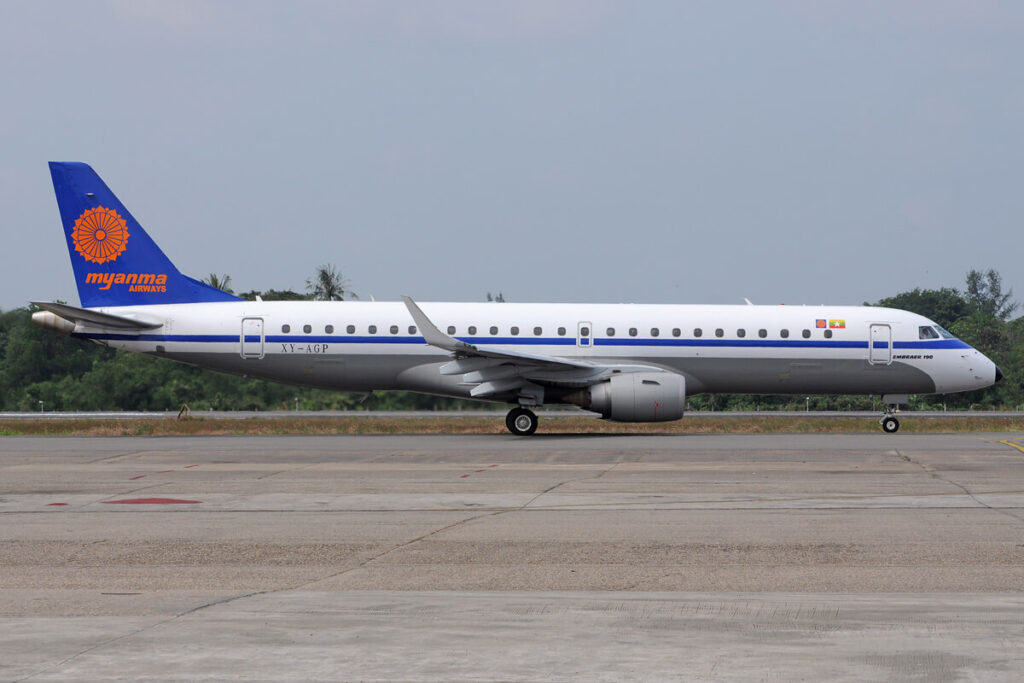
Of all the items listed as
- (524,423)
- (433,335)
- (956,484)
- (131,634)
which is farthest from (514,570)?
(524,423)

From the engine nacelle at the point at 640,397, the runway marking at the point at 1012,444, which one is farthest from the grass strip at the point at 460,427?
the runway marking at the point at 1012,444

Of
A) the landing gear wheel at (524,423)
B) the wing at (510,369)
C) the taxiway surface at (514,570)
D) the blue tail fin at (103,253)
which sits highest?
the blue tail fin at (103,253)

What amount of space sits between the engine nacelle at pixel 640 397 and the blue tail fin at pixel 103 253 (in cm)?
1136

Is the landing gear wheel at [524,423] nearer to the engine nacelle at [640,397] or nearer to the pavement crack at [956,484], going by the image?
the engine nacelle at [640,397]

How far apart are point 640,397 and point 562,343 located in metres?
3.05

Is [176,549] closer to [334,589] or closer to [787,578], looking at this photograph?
[334,589]

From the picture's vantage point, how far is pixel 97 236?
3105 centimetres

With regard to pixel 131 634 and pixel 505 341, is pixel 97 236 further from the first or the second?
pixel 131 634

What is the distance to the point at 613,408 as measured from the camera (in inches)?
1120

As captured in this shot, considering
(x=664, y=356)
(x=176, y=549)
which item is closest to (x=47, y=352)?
(x=664, y=356)

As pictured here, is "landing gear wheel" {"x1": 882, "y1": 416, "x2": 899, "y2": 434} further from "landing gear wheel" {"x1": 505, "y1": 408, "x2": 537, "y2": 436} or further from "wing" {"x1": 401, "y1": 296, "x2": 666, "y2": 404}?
"landing gear wheel" {"x1": 505, "y1": 408, "x2": 537, "y2": 436}

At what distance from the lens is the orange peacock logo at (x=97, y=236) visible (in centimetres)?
3102

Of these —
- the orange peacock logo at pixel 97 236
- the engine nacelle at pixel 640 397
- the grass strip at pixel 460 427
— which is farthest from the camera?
the orange peacock logo at pixel 97 236

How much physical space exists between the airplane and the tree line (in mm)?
2445
